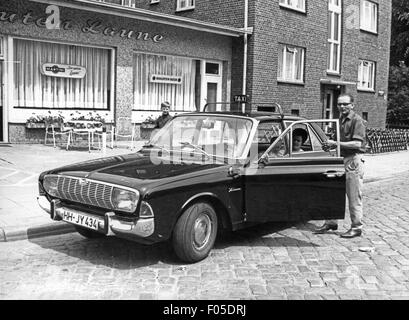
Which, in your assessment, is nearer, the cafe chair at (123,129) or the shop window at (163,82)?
the cafe chair at (123,129)

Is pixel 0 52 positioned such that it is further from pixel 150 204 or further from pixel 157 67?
pixel 150 204

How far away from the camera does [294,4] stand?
70.4ft

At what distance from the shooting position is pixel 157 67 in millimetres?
18172

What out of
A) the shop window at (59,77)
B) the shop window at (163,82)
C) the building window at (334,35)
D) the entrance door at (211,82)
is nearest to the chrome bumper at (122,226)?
the shop window at (59,77)

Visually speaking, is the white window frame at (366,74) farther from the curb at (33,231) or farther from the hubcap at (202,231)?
the hubcap at (202,231)

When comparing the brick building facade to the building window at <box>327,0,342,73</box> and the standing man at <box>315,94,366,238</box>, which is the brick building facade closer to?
the building window at <box>327,0,342,73</box>

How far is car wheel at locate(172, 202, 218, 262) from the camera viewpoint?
5.24 meters

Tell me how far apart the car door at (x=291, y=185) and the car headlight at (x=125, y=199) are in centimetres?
147

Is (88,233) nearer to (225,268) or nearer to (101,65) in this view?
(225,268)

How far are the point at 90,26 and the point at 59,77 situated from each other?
70.2 inches

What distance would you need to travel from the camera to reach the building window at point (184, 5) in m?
22.1
